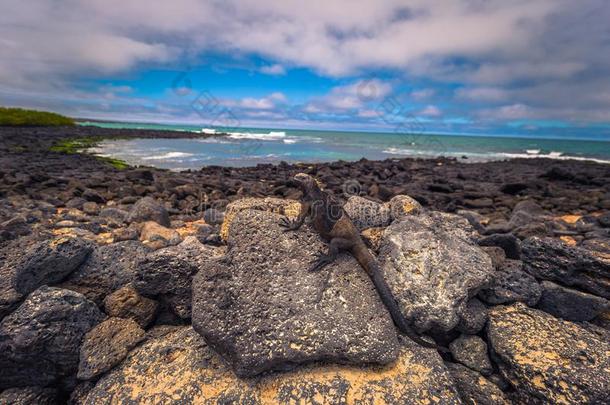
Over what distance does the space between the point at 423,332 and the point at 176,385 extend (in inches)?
109

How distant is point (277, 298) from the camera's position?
3.70 meters

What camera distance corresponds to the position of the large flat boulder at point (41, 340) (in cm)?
367

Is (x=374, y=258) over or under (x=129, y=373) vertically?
over

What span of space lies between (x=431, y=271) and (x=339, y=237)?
1201 millimetres

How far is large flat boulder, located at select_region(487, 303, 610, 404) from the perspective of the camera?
3350 millimetres

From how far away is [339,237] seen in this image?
4492 millimetres

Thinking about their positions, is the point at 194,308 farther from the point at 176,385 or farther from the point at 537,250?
the point at 537,250

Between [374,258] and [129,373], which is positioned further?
[374,258]

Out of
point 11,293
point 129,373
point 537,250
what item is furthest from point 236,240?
point 537,250

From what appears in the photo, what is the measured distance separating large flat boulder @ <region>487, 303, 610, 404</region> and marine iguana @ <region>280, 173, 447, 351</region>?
2.42 feet

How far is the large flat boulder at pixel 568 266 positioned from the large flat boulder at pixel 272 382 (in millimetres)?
2193

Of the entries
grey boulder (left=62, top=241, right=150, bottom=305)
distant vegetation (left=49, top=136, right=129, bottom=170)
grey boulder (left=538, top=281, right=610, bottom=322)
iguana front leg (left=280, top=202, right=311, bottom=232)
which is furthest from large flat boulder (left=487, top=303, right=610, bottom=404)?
distant vegetation (left=49, top=136, right=129, bottom=170)

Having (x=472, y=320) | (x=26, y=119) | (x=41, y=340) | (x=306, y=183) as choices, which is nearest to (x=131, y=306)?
(x=41, y=340)

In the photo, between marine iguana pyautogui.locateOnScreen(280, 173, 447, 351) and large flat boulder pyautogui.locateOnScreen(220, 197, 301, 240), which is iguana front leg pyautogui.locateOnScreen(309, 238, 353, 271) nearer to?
marine iguana pyautogui.locateOnScreen(280, 173, 447, 351)
